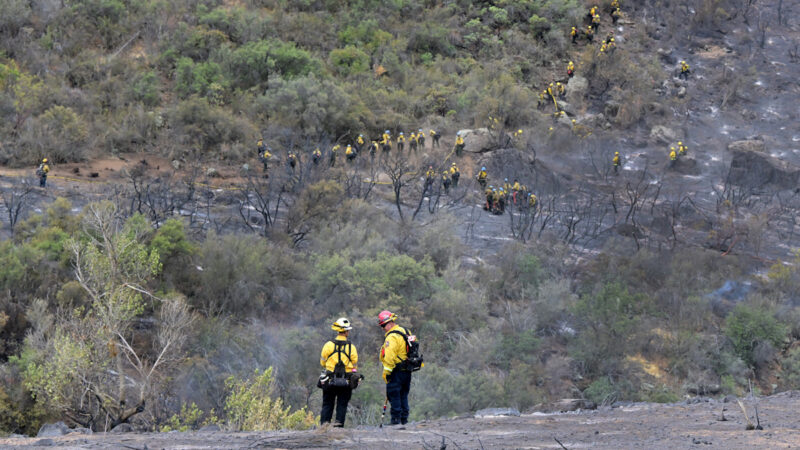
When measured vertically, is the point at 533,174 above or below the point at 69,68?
below

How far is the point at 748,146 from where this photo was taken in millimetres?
36688

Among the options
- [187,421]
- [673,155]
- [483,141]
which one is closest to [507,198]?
[483,141]

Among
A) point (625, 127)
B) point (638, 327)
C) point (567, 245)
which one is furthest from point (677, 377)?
point (625, 127)

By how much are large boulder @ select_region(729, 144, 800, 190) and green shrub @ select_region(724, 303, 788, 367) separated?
38.7 ft

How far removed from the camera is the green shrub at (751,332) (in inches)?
900

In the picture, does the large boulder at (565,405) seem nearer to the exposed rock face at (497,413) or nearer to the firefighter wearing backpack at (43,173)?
the exposed rock face at (497,413)

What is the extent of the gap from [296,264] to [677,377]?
31.0 feet

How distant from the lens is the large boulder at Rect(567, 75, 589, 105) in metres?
40.9

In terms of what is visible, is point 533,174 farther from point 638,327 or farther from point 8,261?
point 8,261

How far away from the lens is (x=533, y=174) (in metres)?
34.2

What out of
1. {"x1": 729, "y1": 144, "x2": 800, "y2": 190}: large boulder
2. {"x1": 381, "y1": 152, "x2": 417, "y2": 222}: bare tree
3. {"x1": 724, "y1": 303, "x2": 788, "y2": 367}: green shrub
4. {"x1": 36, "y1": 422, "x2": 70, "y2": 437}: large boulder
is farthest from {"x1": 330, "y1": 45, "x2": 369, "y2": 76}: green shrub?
{"x1": 36, "y1": 422, "x2": 70, "y2": 437}: large boulder

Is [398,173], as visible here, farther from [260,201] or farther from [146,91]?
[146,91]

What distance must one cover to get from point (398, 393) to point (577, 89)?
106 feet

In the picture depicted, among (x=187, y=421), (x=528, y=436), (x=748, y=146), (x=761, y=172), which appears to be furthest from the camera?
(x=748, y=146)
